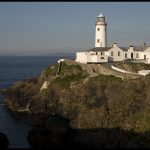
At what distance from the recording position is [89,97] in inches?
1227

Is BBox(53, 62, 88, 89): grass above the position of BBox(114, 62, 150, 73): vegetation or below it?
below

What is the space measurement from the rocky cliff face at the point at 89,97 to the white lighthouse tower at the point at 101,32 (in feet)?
17.2

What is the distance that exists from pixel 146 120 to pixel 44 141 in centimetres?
652

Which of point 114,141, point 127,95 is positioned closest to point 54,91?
point 127,95

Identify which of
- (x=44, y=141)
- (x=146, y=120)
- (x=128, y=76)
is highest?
(x=128, y=76)

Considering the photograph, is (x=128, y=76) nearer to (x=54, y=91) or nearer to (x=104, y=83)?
(x=104, y=83)

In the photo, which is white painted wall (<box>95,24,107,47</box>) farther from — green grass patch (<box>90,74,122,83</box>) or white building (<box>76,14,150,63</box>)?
green grass patch (<box>90,74,122,83</box>)

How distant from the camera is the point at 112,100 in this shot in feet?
91.6

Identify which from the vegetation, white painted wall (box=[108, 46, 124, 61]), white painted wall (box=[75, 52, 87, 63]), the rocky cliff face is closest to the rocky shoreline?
the rocky cliff face

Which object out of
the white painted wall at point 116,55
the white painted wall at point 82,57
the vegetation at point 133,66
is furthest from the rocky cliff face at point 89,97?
the white painted wall at point 116,55

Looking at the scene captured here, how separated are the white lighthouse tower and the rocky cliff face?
17.2ft

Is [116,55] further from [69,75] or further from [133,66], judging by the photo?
[69,75]

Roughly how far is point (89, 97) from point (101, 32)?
1435cm

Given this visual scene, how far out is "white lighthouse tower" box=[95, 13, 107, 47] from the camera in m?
43.7
